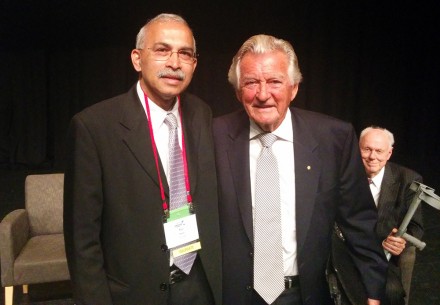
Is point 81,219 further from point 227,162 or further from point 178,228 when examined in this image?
point 227,162

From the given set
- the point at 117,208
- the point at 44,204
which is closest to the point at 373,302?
the point at 117,208

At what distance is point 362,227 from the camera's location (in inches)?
66.1

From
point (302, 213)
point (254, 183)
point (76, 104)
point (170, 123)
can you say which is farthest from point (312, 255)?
point (76, 104)

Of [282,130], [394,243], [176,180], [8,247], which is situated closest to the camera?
[176,180]

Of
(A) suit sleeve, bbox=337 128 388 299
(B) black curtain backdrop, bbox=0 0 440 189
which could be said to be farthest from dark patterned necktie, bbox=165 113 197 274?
(B) black curtain backdrop, bbox=0 0 440 189

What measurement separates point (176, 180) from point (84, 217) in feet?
1.15

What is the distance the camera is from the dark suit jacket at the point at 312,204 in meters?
1.59

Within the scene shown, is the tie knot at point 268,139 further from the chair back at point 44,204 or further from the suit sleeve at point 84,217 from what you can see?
the chair back at point 44,204

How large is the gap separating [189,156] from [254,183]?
277mm

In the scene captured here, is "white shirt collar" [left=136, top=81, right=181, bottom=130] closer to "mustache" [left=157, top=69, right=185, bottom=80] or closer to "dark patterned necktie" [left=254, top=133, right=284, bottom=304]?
"mustache" [left=157, top=69, right=185, bottom=80]

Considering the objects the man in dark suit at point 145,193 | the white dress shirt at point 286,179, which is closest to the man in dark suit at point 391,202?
the white dress shirt at point 286,179

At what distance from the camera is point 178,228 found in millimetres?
1520

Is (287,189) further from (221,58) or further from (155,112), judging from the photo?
(221,58)

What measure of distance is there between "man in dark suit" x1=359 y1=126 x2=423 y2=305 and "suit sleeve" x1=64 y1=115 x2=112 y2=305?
154 cm
